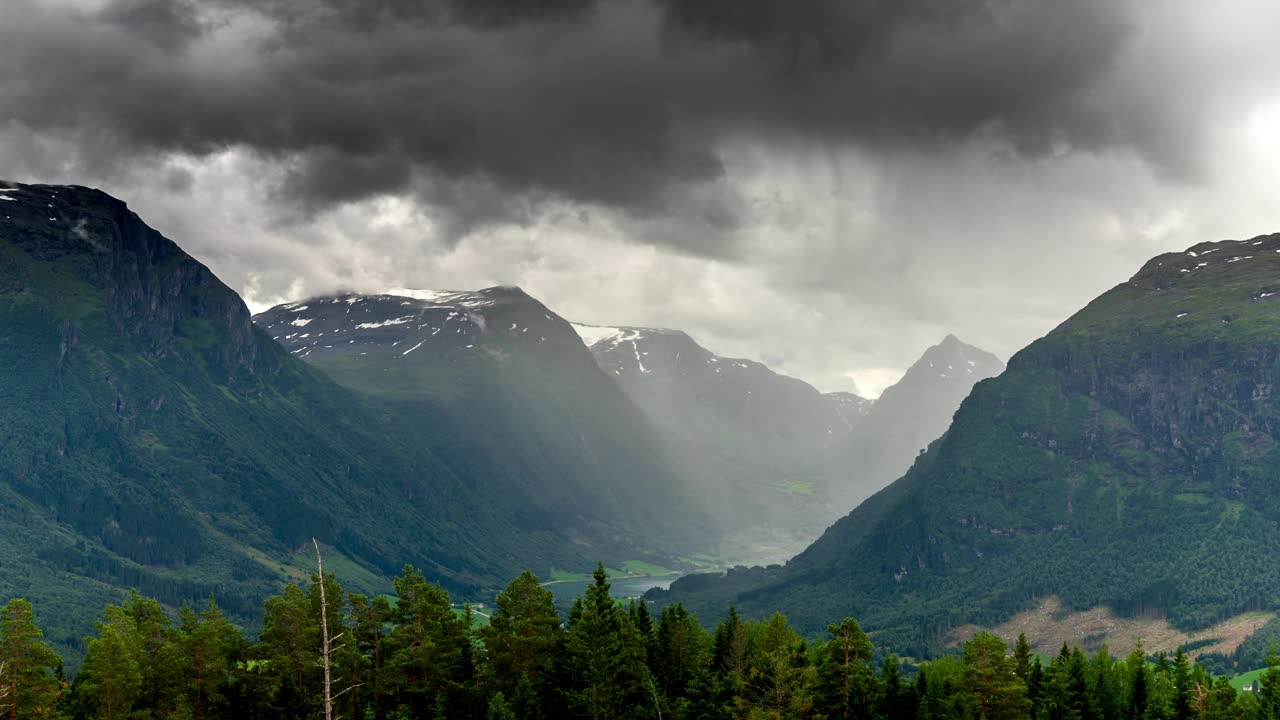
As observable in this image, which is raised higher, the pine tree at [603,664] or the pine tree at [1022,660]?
the pine tree at [603,664]

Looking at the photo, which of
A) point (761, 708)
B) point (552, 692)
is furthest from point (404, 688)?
point (761, 708)

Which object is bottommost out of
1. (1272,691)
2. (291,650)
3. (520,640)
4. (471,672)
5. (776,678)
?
(1272,691)

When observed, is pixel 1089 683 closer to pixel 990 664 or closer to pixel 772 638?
pixel 990 664

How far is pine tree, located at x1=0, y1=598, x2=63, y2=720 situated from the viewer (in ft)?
278

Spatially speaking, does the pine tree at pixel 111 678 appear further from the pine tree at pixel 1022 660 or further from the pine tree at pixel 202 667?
the pine tree at pixel 1022 660

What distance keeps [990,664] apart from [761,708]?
2413cm

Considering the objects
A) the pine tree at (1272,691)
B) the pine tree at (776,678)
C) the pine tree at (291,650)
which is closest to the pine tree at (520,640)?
the pine tree at (291,650)

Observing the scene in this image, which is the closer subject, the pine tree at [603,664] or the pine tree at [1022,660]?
the pine tree at [603,664]

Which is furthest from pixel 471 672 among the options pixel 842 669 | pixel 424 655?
pixel 842 669

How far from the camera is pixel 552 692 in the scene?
101125 mm

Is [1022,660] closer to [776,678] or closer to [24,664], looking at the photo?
[776,678]

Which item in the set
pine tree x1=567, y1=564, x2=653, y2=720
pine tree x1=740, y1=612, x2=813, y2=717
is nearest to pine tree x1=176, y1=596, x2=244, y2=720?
pine tree x1=567, y1=564, x2=653, y2=720

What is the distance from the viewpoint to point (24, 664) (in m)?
86.6

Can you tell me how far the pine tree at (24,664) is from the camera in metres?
84.9
